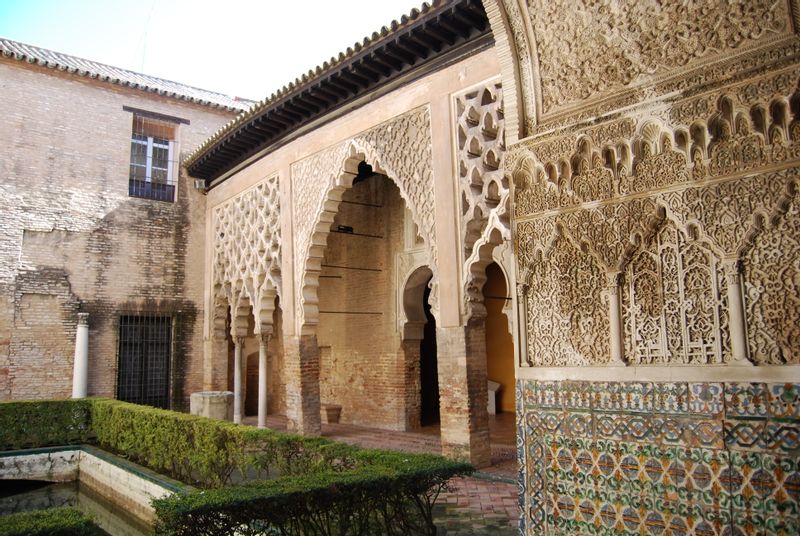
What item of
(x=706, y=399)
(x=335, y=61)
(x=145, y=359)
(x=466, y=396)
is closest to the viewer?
(x=706, y=399)

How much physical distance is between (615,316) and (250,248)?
10.3m

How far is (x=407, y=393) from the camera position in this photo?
1224 centimetres

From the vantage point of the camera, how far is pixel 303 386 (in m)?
10.8

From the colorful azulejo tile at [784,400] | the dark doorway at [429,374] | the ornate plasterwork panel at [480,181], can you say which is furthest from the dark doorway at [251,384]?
the colorful azulejo tile at [784,400]

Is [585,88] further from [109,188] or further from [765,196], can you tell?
A: [109,188]

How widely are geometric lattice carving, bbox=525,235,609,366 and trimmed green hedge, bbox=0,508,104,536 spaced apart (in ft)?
10.7

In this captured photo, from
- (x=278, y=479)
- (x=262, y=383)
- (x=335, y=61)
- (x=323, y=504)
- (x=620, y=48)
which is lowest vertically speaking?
(x=323, y=504)

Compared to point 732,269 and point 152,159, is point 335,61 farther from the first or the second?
point 732,269

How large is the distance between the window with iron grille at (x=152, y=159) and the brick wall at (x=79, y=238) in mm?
219

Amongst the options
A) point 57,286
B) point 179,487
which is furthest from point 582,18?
point 57,286

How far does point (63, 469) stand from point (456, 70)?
8.77 metres

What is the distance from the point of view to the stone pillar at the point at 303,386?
422 inches

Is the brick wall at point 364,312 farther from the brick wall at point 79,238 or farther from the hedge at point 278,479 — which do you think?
the hedge at point 278,479

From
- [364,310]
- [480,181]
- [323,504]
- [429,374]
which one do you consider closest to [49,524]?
[323,504]
